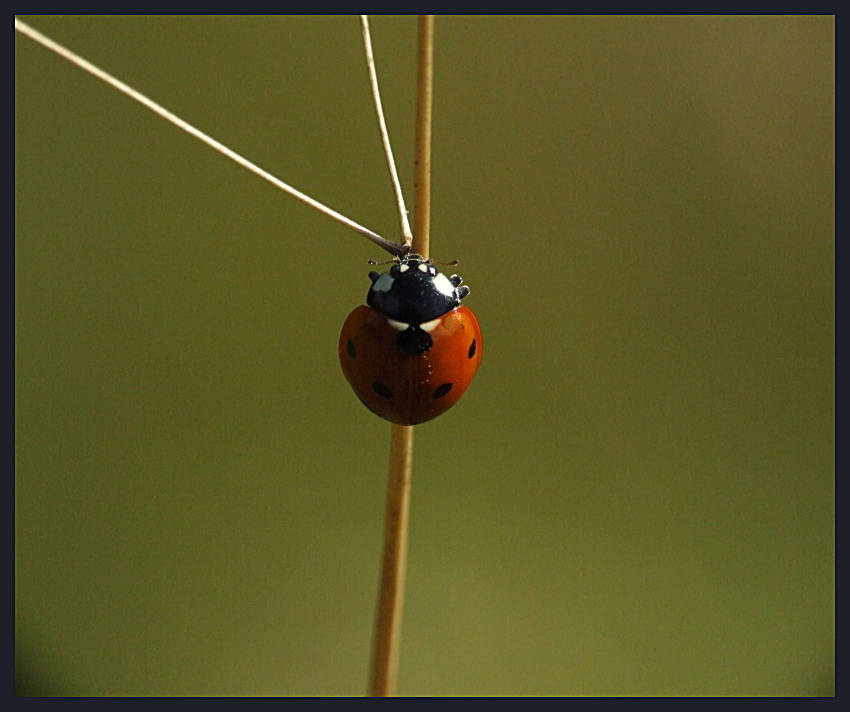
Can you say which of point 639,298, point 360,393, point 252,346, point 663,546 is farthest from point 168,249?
point 663,546

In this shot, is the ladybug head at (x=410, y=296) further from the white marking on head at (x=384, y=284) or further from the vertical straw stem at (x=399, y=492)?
the vertical straw stem at (x=399, y=492)

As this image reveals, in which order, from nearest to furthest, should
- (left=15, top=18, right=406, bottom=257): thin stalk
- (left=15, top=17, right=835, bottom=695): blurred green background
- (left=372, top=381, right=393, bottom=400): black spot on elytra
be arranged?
1. (left=15, top=18, right=406, bottom=257): thin stalk
2. (left=372, top=381, right=393, bottom=400): black spot on elytra
3. (left=15, top=17, right=835, bottom=695): blurred green background

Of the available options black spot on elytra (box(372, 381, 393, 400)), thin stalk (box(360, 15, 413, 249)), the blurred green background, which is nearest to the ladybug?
black spot on elytra (box(372, 381, 393, 400))

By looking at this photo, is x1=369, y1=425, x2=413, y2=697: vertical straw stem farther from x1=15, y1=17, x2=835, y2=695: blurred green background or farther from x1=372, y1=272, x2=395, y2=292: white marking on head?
x1=15, y1=17, x2=835, y2=695: blurred green background

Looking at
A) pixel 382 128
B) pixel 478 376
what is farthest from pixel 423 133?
pixel 478 376

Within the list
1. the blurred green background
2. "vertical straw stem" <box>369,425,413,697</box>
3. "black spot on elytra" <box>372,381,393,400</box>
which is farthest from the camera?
the blurred green background

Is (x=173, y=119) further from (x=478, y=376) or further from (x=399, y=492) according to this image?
(x=478, y=376)

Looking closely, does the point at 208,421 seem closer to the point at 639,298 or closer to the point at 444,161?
the point at 444,161
